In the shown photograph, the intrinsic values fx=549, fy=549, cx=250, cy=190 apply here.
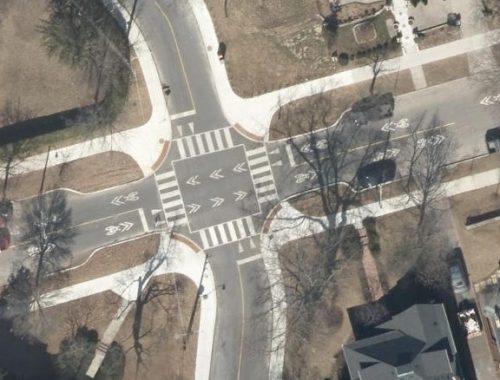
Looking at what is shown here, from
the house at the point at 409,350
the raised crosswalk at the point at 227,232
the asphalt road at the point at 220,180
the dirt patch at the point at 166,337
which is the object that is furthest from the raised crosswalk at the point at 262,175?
the house at the point at 409,350

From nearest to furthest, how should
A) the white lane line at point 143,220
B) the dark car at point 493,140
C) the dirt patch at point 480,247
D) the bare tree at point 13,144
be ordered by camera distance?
the bare tree at point 13,144, the dark car at point 493,140, the dirt patch at point 480,247, the white lane line at point 143,220

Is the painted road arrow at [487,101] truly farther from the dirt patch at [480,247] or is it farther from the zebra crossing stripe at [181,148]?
the zebra crossing stripe at [181,148]

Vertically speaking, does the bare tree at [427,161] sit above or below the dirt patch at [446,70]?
below

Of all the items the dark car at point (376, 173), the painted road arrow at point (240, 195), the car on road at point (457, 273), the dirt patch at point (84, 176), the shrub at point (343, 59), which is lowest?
the car on road at point (457, 273)

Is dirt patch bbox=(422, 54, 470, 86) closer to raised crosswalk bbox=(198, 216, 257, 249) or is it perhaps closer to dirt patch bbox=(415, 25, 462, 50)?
dirt patch bbox=(415, 25, 462, 50)

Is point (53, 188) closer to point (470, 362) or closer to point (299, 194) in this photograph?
point (299, 194)

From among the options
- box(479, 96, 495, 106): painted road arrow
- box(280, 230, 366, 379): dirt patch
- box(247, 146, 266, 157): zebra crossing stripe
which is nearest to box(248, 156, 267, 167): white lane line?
box(247, 146, 266, 157): zebra crossing stripe
